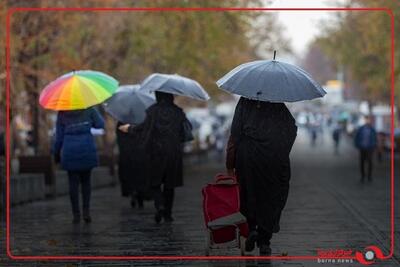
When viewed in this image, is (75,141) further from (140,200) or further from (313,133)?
(313,133)

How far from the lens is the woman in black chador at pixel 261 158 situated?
906 centimetres

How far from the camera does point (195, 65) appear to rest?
112 feet

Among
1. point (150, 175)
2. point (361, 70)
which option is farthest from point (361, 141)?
point (361, 70)

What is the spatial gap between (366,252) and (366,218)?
4029mm

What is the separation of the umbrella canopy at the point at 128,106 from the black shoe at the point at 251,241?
6.98 metres

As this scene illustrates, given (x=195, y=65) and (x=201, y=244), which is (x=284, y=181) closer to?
(x=201, y=244)

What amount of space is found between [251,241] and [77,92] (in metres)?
4.44

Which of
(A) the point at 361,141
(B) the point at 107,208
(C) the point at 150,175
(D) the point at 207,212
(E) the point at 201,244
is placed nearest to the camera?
(D) the point at 207,212

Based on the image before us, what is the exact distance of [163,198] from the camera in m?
12.9

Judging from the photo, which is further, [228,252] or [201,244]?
[201,244]

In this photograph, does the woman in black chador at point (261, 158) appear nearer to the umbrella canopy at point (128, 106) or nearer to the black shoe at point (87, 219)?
the black shoe at point (87, 219)

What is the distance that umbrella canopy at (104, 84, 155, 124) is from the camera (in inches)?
628
